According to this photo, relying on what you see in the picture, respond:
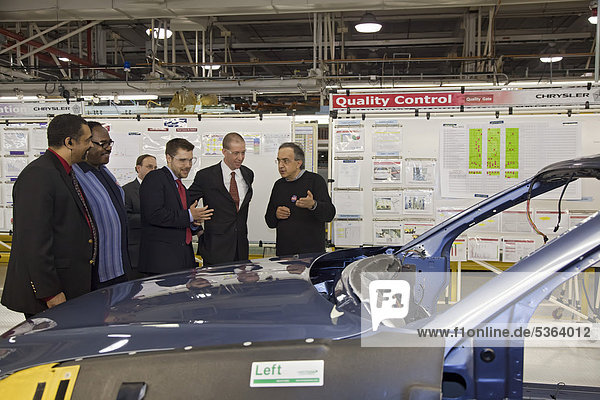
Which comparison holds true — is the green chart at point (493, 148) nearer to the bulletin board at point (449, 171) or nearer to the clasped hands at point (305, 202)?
the bulletin board at point (449, 171)

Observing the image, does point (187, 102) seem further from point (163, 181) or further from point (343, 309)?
point (343, 309)

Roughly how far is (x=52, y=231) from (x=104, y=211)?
0.50 metres

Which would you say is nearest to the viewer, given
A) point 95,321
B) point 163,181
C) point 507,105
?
point 95,321

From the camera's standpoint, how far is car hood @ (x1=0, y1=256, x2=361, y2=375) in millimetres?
1572

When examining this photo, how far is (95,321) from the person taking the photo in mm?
1796

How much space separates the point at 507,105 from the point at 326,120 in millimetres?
2202

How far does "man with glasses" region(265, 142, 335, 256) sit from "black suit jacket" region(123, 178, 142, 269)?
1.48 metres

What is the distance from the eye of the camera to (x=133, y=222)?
5109mm

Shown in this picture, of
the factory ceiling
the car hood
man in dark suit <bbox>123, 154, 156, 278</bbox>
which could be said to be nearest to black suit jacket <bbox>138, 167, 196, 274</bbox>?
man in dark suit <bbox>123, 154, 156, 278</bbox>

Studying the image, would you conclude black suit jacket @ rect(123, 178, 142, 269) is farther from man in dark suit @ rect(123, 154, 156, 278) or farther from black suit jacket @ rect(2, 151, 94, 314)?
black suit jacket @ rect(2, 151, 94, 314)

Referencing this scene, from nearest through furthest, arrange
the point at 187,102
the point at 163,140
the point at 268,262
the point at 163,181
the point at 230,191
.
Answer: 1. the point at 268,262
2. the point at 163,181
3. the point at 230,191
4. the point at 163,140
5. the point at 187,102

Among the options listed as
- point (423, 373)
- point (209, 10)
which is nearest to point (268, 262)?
point (423, 373)

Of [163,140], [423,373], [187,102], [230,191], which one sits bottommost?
[423,373]

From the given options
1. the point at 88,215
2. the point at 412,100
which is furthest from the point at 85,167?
Result: the point at 412,100
